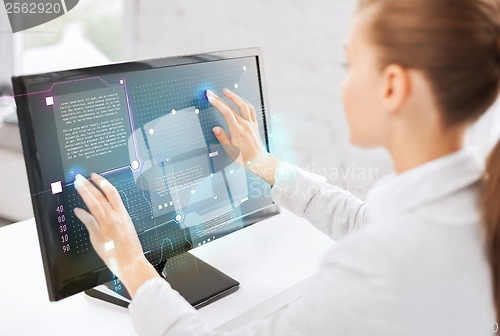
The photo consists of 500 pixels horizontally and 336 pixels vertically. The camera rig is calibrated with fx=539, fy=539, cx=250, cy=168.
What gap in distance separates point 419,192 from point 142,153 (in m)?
0.43

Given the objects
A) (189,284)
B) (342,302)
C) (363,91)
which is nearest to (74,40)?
(189,284)

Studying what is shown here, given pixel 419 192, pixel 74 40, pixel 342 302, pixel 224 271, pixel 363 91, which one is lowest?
pixel 224 271

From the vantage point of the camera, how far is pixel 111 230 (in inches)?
31.2

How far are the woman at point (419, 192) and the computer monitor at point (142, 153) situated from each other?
218 millimetres

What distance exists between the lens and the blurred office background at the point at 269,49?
1619 mm

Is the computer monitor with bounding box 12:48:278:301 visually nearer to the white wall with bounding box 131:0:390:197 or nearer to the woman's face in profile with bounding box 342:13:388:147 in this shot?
the woman's face in profile with bounding box 342:13:388:147

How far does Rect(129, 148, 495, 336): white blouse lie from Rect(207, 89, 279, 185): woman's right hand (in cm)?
37

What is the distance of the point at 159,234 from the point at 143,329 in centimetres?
19

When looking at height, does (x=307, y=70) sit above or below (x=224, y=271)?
above

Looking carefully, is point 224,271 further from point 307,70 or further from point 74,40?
point 74,40

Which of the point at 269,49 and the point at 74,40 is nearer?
the point at 269,49

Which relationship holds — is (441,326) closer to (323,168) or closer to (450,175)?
(450,175)

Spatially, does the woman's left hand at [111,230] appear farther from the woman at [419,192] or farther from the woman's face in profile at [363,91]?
the woman's face in profile at [363,91]

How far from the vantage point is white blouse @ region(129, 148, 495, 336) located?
1.91 feet
